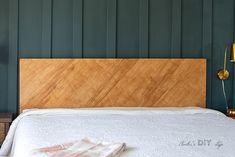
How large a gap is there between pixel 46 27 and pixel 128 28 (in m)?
0.85

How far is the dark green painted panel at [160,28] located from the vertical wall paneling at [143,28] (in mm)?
48

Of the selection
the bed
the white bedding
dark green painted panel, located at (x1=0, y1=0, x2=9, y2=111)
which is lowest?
the white bedding

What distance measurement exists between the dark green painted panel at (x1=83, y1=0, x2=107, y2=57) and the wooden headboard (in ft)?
0.50

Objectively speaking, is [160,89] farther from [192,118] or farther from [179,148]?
[179,148]

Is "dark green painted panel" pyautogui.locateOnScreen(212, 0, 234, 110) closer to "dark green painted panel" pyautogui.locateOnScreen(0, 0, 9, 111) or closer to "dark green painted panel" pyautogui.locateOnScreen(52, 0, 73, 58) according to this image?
"dark green painted panel" pyautogui.locateOnScreen(52, 0, 73, 58)

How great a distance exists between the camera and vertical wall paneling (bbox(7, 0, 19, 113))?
4.08 meters

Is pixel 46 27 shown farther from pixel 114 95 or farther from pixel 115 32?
pixel 114 95

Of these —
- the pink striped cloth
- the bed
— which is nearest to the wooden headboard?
the bed

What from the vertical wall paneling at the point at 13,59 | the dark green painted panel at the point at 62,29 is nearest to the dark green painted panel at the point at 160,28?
the dark green painted panel at the point at 62,29

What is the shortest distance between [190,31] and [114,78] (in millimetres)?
998

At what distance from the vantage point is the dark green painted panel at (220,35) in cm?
445

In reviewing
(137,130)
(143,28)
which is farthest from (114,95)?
(137,130)

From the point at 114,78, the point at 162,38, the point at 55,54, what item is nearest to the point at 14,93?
the point at 55,54

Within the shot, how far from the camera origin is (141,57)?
429 cm
